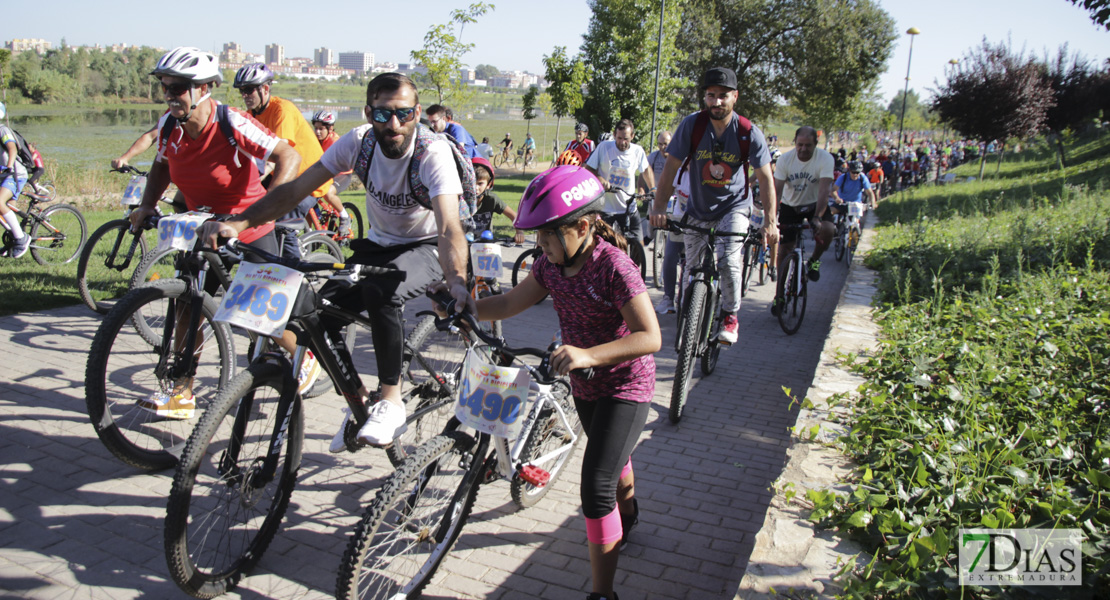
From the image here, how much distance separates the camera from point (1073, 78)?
3644cm

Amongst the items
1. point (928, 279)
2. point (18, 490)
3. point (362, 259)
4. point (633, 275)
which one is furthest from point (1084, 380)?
point (18, 490)

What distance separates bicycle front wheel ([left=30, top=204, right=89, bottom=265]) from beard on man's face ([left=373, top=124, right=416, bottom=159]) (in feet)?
24.1

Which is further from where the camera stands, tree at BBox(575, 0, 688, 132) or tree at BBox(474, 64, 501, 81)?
tree at BBox(474, 64, 501, 81)

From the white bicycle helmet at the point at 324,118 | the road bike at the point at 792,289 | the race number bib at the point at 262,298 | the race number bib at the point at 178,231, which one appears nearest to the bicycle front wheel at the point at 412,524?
the race number bib at the point at 262,298

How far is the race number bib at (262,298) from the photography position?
3.13m

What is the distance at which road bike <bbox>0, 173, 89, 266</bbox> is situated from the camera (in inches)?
348

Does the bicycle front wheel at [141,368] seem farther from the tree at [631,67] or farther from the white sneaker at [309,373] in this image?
the tree at [631,67]

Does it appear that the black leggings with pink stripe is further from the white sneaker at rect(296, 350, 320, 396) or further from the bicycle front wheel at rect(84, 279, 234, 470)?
the white sneaker at rect(296, 350, 320, 396)

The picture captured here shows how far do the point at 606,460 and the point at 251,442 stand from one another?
1.56 meters

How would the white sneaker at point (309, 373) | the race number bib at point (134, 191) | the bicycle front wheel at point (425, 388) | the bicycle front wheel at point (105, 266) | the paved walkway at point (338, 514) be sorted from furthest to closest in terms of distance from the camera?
the race number bib at point (134, 191) < the bicycle front wheel at point (105, 266) < the white sneaker at point (309, 373) < the bicycle front wheel at point (425, 388) < the paved walkway at point (338, 514)

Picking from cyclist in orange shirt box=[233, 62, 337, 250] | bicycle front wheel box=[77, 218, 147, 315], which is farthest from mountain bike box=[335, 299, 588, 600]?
bicycle front wheel box=[77, 218, 147, 315]

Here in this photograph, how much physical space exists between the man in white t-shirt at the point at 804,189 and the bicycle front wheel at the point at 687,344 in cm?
263

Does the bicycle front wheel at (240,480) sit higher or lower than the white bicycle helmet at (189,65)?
lower

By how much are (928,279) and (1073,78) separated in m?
37.3
